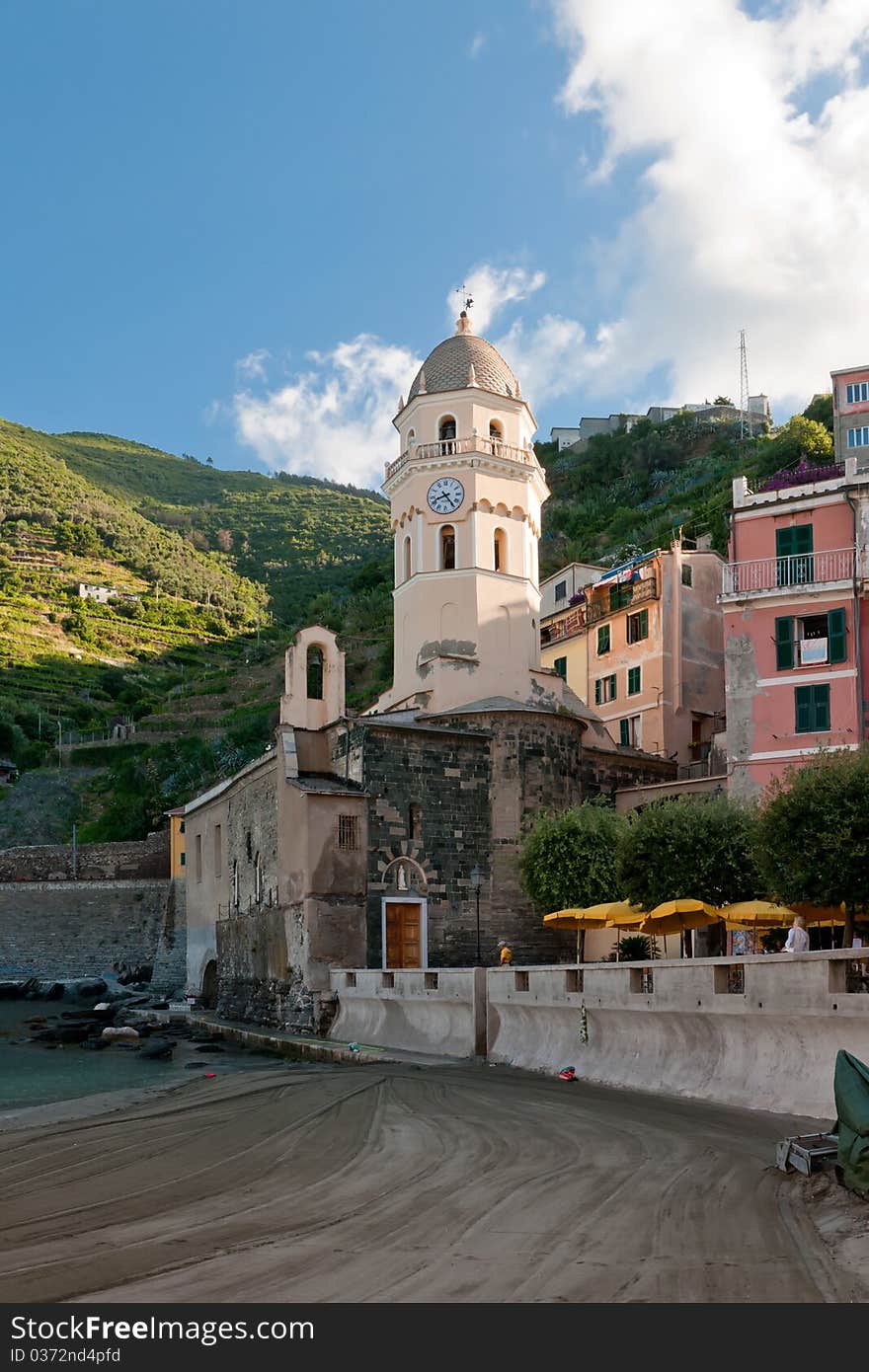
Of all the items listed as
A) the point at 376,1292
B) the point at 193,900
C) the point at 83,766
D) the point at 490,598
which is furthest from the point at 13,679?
the point at 376,1292

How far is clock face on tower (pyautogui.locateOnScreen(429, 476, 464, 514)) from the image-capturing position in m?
39.5

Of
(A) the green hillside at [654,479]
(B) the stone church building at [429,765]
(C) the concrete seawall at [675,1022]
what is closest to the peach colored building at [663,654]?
(B) the stone church building at [429,765]

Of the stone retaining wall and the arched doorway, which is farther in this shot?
the stone retaining wall

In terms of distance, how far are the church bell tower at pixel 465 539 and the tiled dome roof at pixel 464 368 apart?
45 millimetres

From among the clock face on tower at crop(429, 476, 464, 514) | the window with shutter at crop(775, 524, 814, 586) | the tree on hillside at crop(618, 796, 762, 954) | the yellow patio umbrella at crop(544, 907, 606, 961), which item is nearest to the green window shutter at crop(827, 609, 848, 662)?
the window with shutter at crop(775, 524, 814, 586)

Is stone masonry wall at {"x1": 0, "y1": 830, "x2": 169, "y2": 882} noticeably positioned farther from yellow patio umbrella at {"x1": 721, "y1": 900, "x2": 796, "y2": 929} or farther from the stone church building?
yellow patio umbrella at {"x1": 721, "y1": 900, "x2": 796, "y2": 929}

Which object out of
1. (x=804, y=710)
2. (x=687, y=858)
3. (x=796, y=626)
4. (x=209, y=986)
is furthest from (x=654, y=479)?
(x=687, y=858)

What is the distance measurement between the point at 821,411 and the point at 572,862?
181 feet

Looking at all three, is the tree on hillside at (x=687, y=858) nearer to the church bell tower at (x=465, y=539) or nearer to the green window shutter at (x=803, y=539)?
the green window shutter at (x=803, y=539)

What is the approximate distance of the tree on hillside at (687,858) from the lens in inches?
1045

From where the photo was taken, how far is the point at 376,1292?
7.62 metres

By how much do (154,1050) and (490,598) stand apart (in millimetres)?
16097

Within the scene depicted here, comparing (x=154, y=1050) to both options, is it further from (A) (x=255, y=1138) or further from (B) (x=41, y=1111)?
(A) (x=255, y=1138)

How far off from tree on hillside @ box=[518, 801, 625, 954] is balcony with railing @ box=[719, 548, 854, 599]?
6.72 metres
